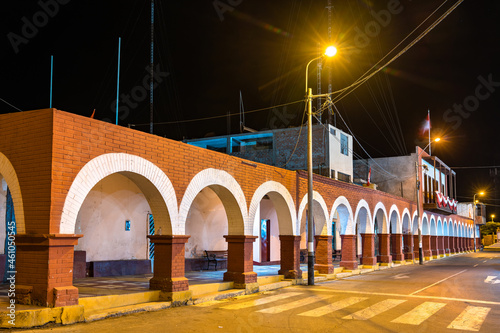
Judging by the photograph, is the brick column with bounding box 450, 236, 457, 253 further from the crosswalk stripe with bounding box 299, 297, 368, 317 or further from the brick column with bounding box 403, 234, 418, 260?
the crosswalk stripe with bounding box 299, 297, 368, 317

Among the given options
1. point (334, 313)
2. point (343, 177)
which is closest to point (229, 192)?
point (334, 313)

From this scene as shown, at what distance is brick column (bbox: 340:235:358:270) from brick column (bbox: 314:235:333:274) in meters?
2.59

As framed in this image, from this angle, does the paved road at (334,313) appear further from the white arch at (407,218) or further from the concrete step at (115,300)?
the white arch at (407,218)

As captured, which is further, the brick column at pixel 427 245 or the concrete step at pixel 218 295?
the brick column at pixel 427 245

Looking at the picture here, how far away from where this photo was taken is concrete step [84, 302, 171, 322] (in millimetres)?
9484

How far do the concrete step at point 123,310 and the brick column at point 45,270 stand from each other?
0.50 metres

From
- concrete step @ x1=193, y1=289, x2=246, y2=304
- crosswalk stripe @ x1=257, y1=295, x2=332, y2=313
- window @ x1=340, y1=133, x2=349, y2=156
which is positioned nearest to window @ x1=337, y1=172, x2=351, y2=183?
window @ x1=340, y1=133, x2=349, y2=156

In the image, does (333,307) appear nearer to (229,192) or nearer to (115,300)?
(229,192)

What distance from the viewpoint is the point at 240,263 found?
581 inches

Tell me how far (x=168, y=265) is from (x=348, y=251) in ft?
42.2

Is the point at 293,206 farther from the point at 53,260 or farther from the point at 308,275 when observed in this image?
the point at 53,260

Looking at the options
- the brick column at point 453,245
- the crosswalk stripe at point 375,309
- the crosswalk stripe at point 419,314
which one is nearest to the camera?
the crosswalk stripe at point 419,314


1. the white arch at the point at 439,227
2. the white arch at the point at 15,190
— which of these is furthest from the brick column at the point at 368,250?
the white arch at the point at 439,227

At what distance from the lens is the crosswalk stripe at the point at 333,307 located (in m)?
10.8
